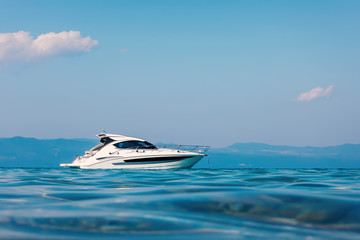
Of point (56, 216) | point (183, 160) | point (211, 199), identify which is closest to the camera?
point (56, 216)

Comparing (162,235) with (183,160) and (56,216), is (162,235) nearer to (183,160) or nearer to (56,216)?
(56,216)

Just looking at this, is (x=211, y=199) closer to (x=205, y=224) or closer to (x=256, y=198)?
(x=256, y=198)

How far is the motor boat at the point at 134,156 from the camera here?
2284 centimetres

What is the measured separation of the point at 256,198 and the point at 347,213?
0.82m

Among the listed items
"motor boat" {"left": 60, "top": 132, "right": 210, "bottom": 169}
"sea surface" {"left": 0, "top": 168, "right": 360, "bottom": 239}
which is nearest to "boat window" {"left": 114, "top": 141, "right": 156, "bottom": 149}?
"motor boat" {"left": 60, "top": 132, "right": 210, "bottom": 169}

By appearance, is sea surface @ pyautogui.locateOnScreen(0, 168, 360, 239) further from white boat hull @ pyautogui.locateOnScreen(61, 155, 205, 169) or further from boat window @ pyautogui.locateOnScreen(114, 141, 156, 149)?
boat window @ pyautogui.locateOnScreen(114, 141, 156, 149)

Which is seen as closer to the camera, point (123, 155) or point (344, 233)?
point (344, 233)

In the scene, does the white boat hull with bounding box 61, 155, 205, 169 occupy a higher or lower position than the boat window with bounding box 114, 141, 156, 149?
lower

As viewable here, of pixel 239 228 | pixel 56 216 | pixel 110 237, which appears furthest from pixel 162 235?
pixel 56 216

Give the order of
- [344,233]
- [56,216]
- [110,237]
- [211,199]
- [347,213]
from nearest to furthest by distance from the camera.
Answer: [110,237]
[344,233]
[56,216]
[347,213]
[211,199]

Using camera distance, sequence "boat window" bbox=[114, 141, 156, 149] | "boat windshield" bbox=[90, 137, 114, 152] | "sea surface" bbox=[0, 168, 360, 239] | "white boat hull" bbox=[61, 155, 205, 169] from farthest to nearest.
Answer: "boat windshield" bbox=[90, 137, 114, 152]
"boat window" bbox=[114, 141, 156, 149]
"white boat hull" bbox=[61, 155, 205, 169]
"sea surface" bbox=[0, 168, 360, 239]

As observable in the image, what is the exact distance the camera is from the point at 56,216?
8.70 ft

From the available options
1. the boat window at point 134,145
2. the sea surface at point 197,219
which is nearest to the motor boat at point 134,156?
the boat window at point 134,145

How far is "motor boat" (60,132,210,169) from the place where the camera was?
2284cm
